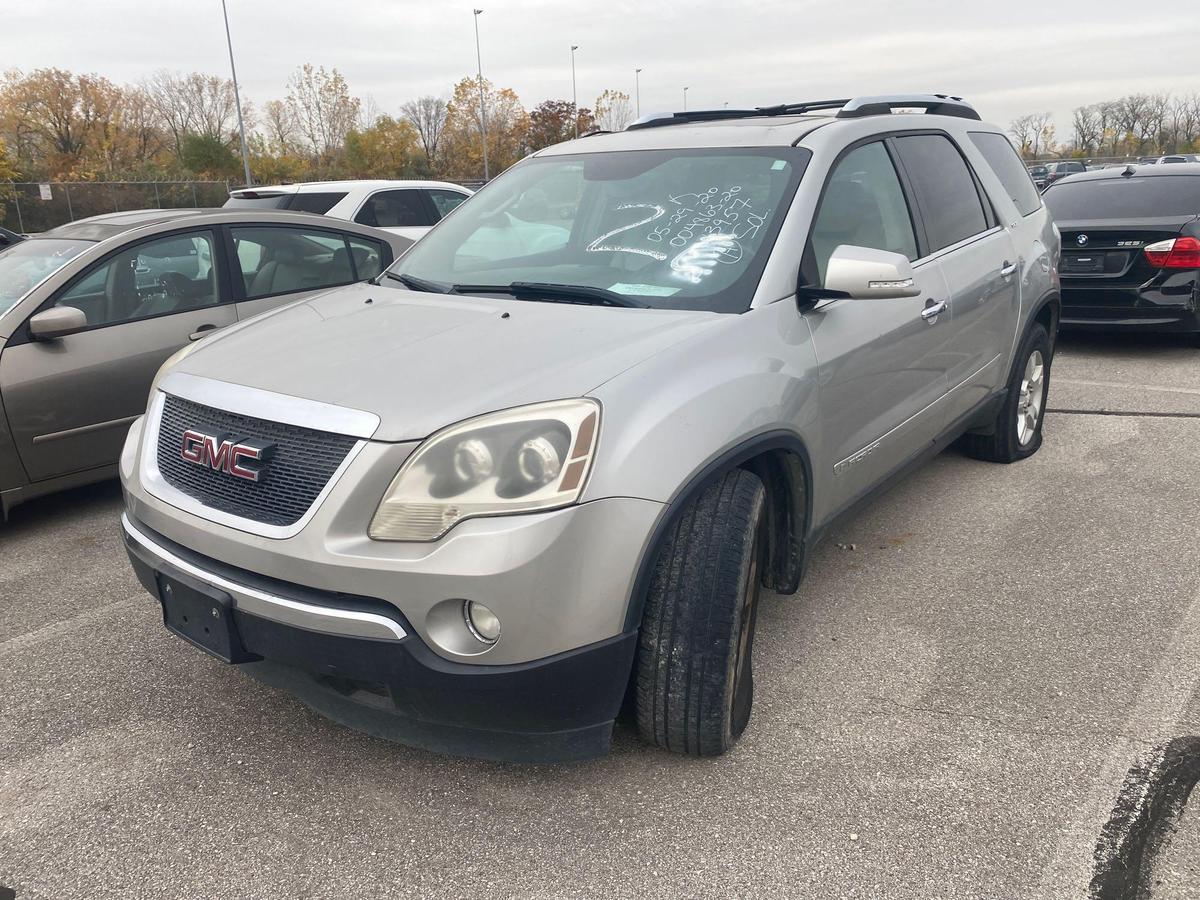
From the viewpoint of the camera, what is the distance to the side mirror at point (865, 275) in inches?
112

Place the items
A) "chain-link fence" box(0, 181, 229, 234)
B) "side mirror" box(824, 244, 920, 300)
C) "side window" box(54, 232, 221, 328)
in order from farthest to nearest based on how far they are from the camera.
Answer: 1. "chain-link fence" box(0, 181, 229, 234)
2. "side window" box(54, 232, 221, 328)
3. "side mirror" box(824, 244, 920, 300)

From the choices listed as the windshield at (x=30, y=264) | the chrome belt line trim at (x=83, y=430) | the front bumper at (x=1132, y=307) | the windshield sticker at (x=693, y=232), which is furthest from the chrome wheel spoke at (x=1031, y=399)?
the windshield at (x=30, y=264)

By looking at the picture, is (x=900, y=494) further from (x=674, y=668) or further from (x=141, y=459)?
(x=141, y=459)

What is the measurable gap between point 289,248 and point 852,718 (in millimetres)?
4273

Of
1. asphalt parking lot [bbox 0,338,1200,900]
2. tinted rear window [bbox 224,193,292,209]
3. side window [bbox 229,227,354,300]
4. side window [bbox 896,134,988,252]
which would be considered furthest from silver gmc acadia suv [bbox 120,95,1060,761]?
tinted rear window [bbox 224,193,292,209]

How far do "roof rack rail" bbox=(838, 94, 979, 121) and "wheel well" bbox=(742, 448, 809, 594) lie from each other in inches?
61.3

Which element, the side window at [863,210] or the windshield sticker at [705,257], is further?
the side window at [863,210]

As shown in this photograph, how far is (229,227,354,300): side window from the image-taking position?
5383 mm

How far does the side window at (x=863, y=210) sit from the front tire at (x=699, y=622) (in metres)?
0.99

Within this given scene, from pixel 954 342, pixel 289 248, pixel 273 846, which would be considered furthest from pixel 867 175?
pixel 289 248

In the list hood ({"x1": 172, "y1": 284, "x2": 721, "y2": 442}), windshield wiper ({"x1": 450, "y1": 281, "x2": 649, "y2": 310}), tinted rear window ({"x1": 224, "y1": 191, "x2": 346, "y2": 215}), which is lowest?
hood ({"x1": 172, "y1": 284, "x2": 721, "y2": 442})

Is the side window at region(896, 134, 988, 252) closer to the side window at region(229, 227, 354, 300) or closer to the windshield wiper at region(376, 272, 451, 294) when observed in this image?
the windshield wiper at region(376, 272, 451, 294)

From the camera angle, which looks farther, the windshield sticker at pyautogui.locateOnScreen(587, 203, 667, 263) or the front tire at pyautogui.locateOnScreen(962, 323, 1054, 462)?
the front tire at pyautogui.locateOnScreen(962, 323, 1054, 462)

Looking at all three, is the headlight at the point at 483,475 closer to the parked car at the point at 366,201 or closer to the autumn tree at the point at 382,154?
the parked car at the point at 366,201
